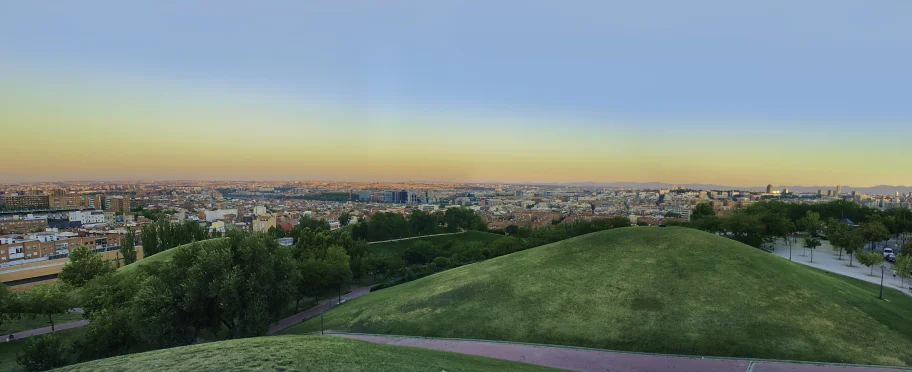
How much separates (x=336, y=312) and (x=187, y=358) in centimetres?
2196

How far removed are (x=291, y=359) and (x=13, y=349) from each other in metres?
32.7

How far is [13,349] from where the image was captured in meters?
31.6

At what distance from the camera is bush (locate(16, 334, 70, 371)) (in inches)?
962

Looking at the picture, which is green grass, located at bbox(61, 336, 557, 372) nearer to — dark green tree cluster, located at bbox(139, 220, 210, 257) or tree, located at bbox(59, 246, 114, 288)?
tree, located at bbox(59, 246, 114, 288)

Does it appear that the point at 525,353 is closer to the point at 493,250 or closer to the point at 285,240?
the point at 493,250

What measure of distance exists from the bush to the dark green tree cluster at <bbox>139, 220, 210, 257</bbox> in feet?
151

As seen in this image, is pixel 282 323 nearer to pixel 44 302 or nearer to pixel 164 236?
pixel 44 302

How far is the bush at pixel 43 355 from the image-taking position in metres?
24.4

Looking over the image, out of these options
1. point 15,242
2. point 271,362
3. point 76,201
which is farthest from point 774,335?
point 76,201

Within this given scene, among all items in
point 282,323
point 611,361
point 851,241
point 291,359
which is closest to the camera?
point 291,359

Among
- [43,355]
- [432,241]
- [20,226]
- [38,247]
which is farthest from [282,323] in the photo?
[20,226]

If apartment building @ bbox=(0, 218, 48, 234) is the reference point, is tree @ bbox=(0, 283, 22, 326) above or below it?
above

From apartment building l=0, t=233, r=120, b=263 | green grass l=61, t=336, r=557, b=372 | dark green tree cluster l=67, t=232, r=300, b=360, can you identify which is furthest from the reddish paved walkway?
apartment building l=0, t=233, r=120, b=263

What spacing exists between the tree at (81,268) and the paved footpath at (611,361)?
41.4 meters
